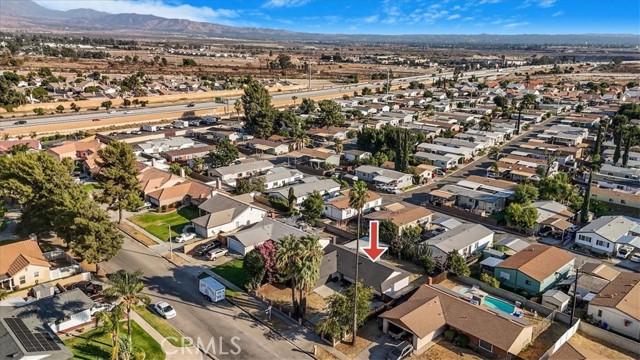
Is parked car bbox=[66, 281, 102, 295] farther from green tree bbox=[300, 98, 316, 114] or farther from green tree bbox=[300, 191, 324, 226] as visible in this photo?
green tree bbox=[300, 98, 316, 114]

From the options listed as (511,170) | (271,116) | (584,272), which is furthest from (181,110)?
(584,272)

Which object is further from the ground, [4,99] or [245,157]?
[4,99]

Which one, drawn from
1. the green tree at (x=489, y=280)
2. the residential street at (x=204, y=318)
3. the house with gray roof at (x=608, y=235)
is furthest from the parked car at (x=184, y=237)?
the house with gray roof at (x=608, y=235)

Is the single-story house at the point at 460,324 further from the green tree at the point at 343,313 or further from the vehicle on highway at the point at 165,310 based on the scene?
the vehicle on highway at the point at 165,310

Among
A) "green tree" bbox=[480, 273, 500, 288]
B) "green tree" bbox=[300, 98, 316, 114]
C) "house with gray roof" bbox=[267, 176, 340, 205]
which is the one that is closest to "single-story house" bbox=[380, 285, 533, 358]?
"green tree" bbox=[480, 273, 500, 288]

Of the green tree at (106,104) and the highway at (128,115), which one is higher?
the green tree at (106,104)

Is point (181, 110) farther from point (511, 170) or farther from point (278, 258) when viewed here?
point (278, 258)
